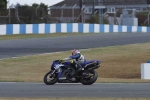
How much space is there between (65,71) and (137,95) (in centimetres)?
342

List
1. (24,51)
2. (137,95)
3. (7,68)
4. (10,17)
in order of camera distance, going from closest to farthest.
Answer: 1. (137,95)
2. (7,68)
3. (24,51)
4. (10,17)

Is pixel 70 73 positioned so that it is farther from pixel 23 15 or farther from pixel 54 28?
A: pixel 23 15

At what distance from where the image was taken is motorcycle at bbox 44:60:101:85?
15.9 metres

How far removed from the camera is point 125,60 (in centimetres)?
2547

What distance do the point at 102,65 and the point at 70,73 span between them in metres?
7.76

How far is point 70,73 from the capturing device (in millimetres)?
16062

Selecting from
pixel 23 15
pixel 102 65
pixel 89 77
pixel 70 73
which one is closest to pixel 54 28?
Result: pixel 23 15

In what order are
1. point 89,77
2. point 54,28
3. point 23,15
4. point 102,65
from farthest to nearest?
1. point 23,15
2. point 54,28
3. point 102,65
4. point 89,77

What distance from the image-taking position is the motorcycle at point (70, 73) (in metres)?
15.9

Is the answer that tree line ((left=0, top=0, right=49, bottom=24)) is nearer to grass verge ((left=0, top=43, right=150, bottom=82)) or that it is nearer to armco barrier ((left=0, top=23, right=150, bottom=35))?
armco barrier ((left=0, top=23, right=150, bottom=35))

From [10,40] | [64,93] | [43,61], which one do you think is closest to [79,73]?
[64,93]

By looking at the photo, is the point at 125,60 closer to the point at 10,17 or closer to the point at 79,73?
the point at 79,73

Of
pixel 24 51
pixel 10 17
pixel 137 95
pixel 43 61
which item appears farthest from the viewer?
pixel 10 17

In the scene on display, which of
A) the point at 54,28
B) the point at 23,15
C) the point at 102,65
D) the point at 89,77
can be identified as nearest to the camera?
the point at 89,77
